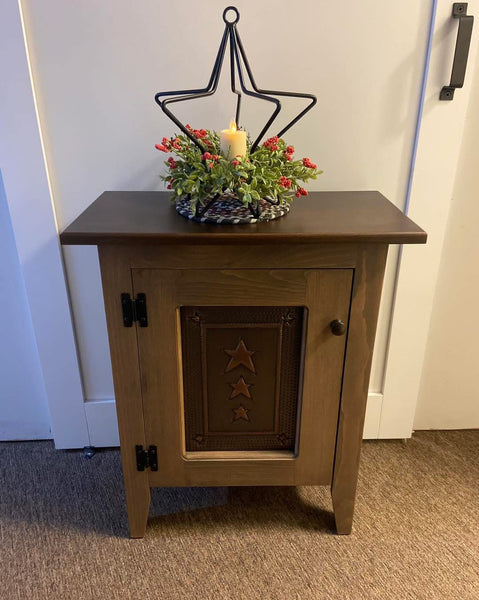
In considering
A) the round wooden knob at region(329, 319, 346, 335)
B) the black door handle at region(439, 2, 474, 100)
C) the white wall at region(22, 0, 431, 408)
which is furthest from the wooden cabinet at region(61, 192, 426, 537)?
the black door handle at region(439, 2, 474, 100)

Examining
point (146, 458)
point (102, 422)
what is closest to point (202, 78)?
point (146, 458)

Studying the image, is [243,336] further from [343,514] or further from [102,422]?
→ [102,422]

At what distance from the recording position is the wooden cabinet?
101 centimetres

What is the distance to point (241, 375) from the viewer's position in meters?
1.15

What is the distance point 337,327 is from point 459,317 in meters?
0.70

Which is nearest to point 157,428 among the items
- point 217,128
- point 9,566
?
point 9,566

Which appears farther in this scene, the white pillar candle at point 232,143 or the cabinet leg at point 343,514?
the cabinet leg at point 343,514

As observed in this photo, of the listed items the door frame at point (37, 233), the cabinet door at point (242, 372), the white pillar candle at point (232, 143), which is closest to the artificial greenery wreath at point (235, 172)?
the white pillar candle at point (232, 143)

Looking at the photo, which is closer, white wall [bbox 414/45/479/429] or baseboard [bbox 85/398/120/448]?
white wall [bbox 414/45/479/429]

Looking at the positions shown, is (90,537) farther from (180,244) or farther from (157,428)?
(180,244)

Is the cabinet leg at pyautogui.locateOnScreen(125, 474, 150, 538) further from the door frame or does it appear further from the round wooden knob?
the round wooden knob

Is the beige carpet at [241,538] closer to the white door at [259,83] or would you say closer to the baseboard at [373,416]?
the baseboard at [373,416]

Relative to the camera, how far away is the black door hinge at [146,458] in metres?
1.22

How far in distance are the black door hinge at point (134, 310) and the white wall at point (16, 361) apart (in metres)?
0.57
